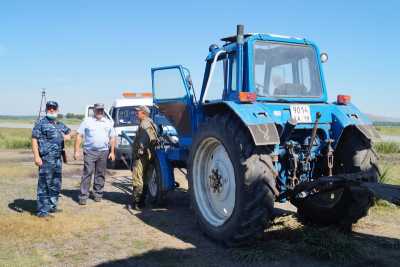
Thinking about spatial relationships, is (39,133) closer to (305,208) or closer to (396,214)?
(305,208)

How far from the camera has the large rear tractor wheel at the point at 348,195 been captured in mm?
5516

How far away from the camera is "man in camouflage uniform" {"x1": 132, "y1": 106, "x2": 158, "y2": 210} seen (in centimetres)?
757

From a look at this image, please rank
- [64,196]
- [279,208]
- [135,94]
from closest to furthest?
1. [279,208]
2. [64,196]
3. [135,94]

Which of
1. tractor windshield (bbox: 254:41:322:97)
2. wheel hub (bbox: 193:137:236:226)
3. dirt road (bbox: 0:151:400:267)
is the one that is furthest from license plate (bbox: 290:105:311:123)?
dirt road (bbox: 0:151:400:267)

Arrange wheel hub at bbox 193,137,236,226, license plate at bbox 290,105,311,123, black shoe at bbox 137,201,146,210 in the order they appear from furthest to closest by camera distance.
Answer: black shoe at bbox 137,201,146,210 < wheel hub at bbox 193,137,236,226 < license plate at bbox 290,105,311,123

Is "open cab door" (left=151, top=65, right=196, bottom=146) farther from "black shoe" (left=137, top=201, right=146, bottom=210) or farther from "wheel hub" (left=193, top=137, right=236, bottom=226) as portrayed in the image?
"black shoe" (left=137, top=201, right=146, bottom=210)

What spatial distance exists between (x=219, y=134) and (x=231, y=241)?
1228 millimetres

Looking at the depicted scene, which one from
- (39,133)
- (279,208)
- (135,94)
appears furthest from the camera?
(135,94)

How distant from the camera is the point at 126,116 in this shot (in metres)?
13.8

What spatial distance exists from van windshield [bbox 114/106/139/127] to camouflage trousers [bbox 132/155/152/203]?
607cm

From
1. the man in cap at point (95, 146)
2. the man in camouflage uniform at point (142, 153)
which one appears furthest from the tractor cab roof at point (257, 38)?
the man in cap at point (95, 146)

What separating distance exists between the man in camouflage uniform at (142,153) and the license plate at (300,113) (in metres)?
2.81

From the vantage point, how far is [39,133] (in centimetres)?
691

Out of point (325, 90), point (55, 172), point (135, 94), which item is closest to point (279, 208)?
point (325, 90)
